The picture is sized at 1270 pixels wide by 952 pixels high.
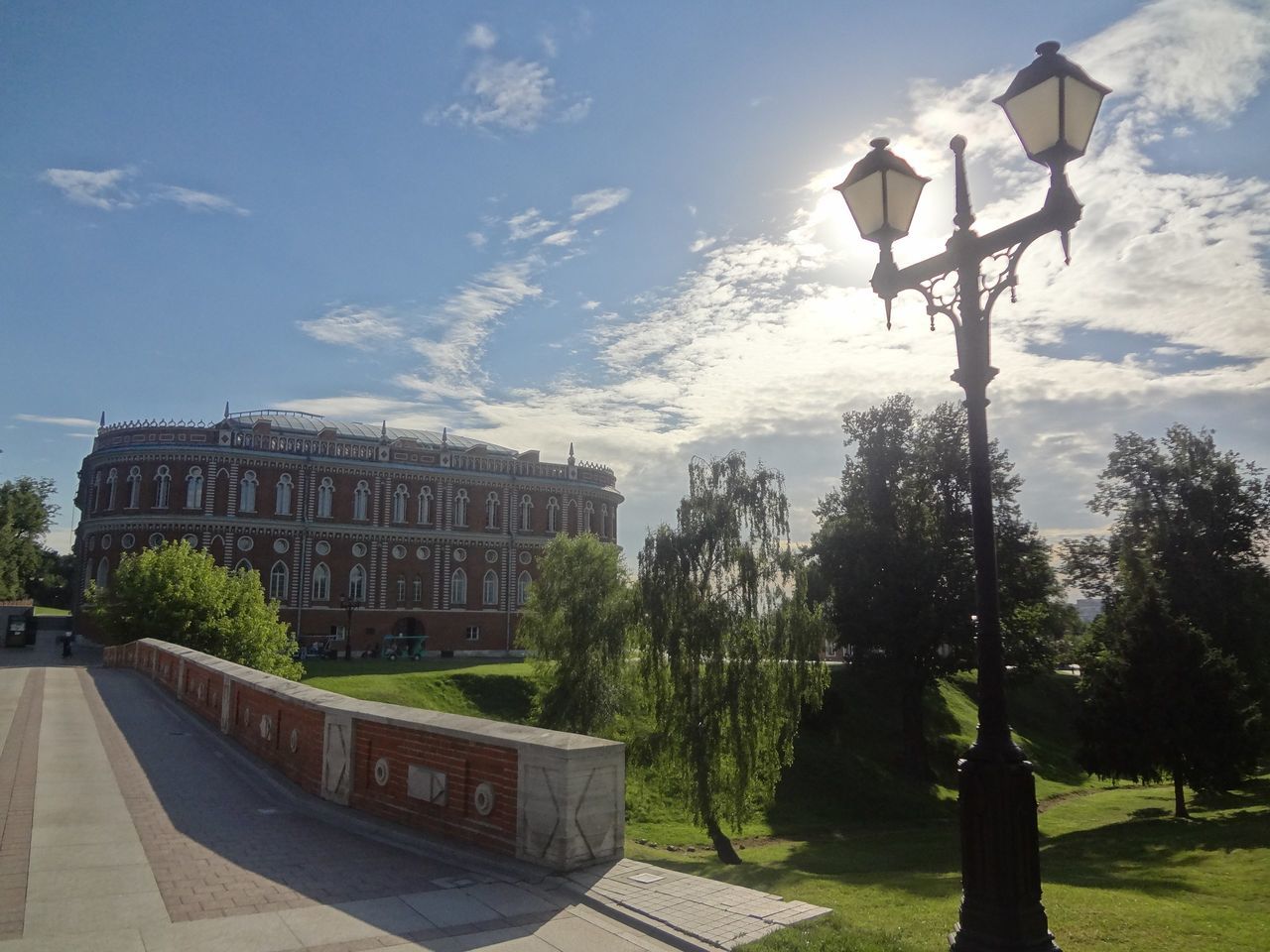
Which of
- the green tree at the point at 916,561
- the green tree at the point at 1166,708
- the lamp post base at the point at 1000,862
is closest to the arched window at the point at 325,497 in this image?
the green tree at the point at 916,561

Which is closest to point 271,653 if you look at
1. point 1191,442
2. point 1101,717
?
point 1101,717

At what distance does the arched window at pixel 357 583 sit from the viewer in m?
59.2

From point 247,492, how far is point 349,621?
10923 mm

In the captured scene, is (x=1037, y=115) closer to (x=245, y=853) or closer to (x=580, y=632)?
(x=245, y=853)

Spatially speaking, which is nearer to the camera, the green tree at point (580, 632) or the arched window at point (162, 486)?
the green tree at point (580, 632)

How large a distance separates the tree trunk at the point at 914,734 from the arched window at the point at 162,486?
4494 cm

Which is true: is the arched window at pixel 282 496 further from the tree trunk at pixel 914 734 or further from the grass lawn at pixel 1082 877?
the grass lawn at pixel 1082 877

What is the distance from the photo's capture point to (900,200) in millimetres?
6465

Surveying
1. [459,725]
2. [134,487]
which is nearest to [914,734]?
[459,725]

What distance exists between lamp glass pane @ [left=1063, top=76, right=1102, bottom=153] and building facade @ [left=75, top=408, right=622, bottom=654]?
48.8m

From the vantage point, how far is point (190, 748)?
49.6ft

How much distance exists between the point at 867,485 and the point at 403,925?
1429 inches

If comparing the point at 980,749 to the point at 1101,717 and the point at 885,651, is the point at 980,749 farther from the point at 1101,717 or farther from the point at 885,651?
the point at 885,651

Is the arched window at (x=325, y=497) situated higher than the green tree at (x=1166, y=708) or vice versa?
the arched window at (x=325, y=497)
